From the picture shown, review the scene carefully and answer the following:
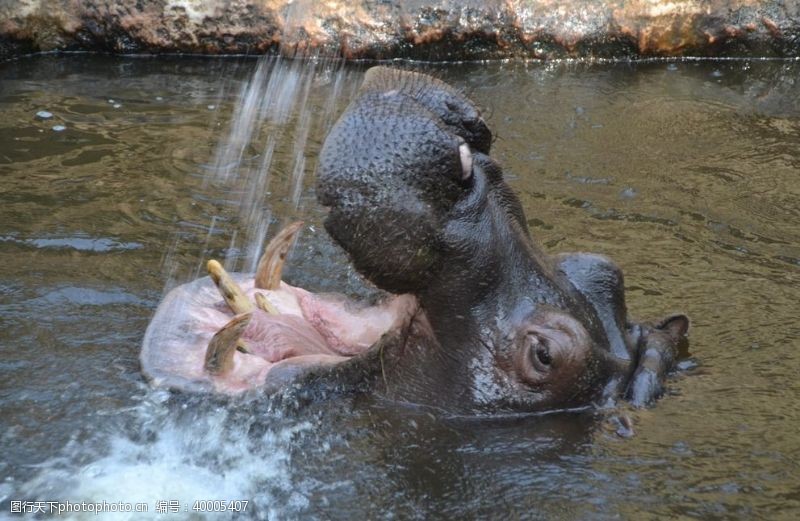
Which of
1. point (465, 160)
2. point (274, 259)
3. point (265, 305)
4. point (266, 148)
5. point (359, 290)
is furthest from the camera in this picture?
point (266, 148)

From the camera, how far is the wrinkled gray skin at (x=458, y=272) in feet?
11.0

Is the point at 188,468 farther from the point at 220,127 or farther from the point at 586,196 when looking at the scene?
the point at 220,127

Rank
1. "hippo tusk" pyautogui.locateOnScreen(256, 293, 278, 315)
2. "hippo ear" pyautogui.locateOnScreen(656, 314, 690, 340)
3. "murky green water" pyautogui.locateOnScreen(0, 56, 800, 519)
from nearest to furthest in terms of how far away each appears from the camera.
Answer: "murky green water" pyautogui.locateOnScreen(0, 56, 800, 519), "hippo tusk" pyautogui.locateOnScreen(256, 293, 278, 315), "hippo ear" pyautogui.locateOnScreen(656, 314, 690, 340)

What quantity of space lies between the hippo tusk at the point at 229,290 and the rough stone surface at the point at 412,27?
576 cm

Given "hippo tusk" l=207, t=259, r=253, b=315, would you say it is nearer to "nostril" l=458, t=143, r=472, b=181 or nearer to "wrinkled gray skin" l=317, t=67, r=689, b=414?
"wrinkled gray skin" l=317, t=67, r=689, b=414

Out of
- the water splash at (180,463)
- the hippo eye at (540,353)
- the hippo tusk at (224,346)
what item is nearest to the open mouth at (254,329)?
the hippo tusk at (224,346)

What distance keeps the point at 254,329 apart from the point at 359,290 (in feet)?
3.55

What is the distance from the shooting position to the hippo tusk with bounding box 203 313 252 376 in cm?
344

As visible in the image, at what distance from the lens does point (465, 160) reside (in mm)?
3395

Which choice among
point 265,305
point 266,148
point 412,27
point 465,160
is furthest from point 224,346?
point 412,27

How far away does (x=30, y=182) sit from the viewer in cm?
613

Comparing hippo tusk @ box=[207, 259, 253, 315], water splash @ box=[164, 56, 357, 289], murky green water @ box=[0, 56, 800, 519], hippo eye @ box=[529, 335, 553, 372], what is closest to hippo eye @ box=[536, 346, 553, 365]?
hippo eye @ box=[529, 335, 553, 372]

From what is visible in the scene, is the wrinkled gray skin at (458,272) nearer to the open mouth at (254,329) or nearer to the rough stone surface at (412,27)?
the open mouth at (254,329)

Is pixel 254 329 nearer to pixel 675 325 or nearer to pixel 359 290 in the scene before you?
pixel 359 290
